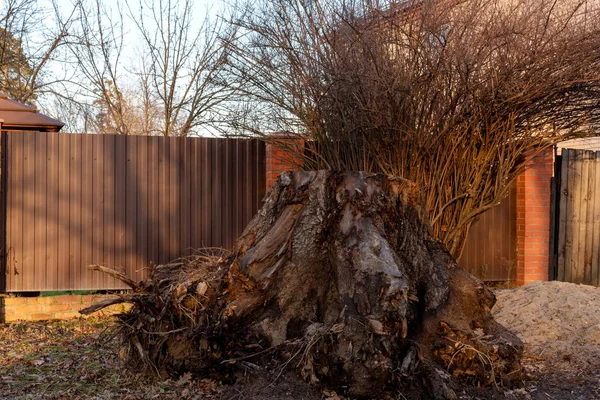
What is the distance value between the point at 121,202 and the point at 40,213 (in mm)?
918

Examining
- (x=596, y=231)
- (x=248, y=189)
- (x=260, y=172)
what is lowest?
(x=596, y=231)

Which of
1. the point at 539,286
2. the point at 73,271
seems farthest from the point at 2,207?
the point at 539,286

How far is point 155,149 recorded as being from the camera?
7102 millimetres

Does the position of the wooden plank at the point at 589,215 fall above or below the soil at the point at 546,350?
above

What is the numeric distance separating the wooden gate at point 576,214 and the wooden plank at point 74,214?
612 cm

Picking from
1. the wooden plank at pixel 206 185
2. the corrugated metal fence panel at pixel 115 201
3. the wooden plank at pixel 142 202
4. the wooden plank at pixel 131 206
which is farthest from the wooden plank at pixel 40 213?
the wooden plank at pixel 206 185

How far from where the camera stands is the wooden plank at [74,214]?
690 centimetres

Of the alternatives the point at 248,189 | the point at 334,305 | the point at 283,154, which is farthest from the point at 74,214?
the point at 334,305

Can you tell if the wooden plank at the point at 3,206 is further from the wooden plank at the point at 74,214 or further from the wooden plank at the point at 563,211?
the wooden plank at the point at 563,211

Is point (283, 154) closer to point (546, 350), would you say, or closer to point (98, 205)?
point (98, 205)

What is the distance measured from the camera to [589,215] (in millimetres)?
7980

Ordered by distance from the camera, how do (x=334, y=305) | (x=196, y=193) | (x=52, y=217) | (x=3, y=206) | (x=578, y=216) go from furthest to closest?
1. (x=578, y=216)
2. (x=196, y=193)
3. (x=52, y=217)
4. (x=3, y=206)
5. (x=334, y=305)

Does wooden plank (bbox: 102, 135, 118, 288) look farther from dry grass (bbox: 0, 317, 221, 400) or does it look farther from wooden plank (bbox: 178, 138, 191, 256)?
dry grass (bbox: 0, 317, 221, 400)

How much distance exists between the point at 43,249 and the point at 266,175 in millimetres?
2753
